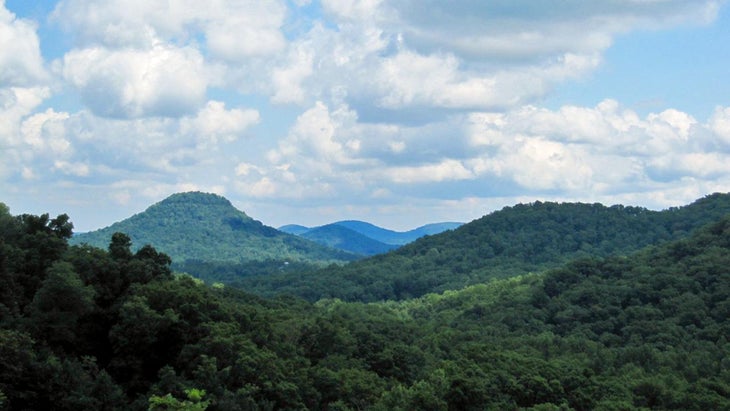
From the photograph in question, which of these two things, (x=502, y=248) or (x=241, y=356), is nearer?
(x=241, y=356)

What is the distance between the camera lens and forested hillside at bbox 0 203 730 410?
126 ft

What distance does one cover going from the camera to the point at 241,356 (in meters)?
42.2

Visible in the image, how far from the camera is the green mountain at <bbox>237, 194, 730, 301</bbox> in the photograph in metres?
153

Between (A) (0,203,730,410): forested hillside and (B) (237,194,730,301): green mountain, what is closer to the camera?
(A) (0,203,730,410): forested hillside

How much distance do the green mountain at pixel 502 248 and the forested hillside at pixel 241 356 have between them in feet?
248

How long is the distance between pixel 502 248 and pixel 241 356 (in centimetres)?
12987

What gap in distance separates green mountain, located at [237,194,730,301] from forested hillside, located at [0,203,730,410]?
75.5m

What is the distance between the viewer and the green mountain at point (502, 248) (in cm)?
15325

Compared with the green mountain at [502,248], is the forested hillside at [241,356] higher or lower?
lower

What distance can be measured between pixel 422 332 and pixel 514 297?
24.2 metres

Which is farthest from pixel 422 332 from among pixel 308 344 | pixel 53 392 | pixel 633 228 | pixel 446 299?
pixel 633 228

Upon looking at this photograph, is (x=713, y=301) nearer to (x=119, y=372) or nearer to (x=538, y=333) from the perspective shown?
(x=538, y=333)

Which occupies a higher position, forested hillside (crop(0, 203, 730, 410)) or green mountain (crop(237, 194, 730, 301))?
green mountain (crop(237, 194, 730, 301))

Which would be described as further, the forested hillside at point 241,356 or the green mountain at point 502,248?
the green mountain at point 502,248
